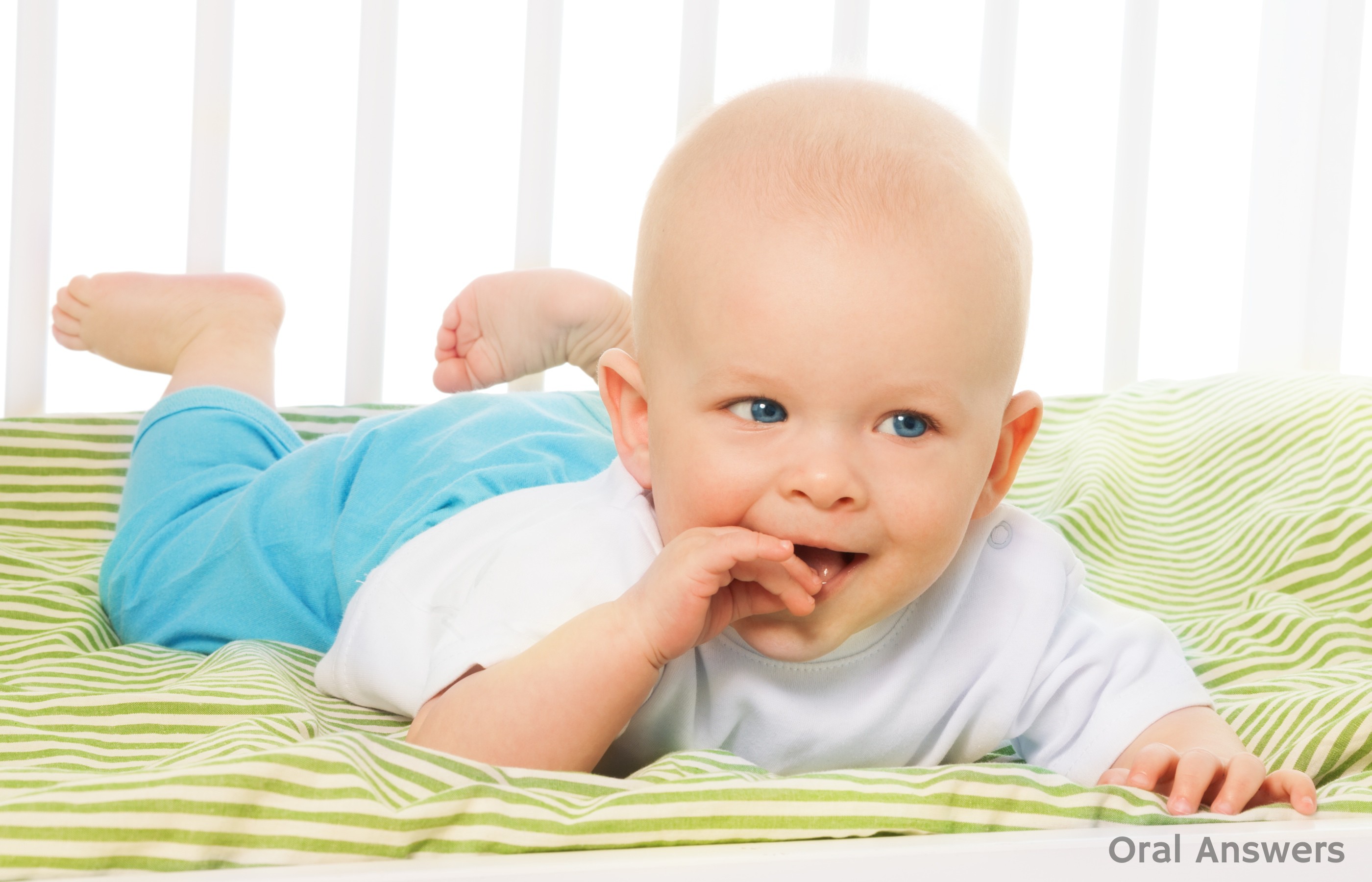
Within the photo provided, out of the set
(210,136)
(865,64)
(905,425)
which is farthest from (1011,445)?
(210,136)

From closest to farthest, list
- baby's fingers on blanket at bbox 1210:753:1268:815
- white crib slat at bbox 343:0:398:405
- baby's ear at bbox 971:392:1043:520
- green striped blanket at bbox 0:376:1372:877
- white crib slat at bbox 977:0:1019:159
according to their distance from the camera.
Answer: green striped blanket at bbox 0:376:1372:877 < baby's fingers on blanket at bbox 1210:753:1268:815 < baby's ear at bbox 971:392:1043:520 < white crib slat at bbox 343:0:398:405 < white crib slat at bbox 977:0:1019:159

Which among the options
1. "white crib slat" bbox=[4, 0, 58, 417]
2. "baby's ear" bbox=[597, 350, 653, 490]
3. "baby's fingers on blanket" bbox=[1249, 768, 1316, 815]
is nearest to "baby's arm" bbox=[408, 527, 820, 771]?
"baby's ear" bbox=[597, 350, 653, 490]

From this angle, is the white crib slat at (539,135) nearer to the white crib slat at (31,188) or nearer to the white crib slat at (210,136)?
the white crib slat at (210,136)

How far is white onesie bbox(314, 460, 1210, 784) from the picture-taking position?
684 millimetres

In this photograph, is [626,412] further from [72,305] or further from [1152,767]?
[72,305]

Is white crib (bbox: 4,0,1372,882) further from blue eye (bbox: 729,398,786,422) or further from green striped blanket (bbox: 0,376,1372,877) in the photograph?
blue eye (bbox: 729,398,786,422)

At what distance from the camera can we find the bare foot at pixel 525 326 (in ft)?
3.73

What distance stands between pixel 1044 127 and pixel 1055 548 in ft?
2.75

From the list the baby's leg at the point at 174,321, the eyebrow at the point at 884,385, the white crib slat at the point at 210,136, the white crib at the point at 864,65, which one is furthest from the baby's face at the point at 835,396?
the white crib slat at the point at 210,136

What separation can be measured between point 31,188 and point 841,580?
3.19 feet

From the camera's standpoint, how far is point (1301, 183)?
1.43 m

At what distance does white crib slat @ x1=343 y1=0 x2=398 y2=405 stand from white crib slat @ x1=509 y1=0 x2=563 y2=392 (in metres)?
0.13

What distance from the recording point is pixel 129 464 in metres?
1.06

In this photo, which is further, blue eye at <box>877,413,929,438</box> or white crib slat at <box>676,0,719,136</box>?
white crib slat at <box>676,0,719,136</box>
